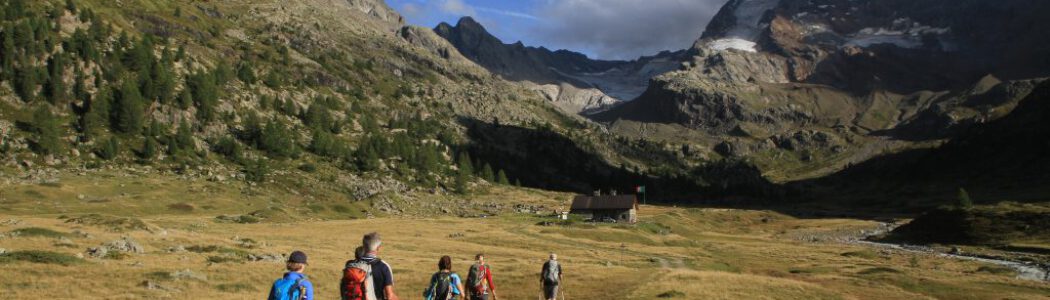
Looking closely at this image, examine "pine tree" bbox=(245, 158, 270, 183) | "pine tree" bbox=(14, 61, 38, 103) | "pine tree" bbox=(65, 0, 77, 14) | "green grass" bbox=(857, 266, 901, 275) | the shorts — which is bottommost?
"green grass" bbox=(857, 266, 901, 275)

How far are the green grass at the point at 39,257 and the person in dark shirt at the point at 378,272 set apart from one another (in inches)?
1235

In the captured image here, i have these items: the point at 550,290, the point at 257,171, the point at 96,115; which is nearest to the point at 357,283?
the point at 550,290

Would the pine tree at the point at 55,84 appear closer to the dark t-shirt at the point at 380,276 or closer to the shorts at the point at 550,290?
the shorts at the point at 550,290

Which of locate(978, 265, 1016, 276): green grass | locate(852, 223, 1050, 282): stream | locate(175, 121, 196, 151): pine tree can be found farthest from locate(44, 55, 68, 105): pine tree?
locate(978, 265, 1016, 276): green grass

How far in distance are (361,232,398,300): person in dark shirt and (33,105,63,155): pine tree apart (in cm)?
13459

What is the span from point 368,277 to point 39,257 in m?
32.6

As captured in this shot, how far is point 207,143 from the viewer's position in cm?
16025

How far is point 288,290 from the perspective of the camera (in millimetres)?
13914

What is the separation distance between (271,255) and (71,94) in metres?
129

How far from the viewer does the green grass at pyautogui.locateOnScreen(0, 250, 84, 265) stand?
37094mm

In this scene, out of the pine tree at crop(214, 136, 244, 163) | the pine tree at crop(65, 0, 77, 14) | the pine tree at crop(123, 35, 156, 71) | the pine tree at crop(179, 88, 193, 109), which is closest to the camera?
the pine tree at crop(214, 136, 244, 163)

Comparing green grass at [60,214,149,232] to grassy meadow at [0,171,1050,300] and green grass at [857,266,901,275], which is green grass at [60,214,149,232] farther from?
green grass at [857,266,901,275]

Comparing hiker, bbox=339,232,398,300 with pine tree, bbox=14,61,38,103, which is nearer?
hiker, bbox=339,232,398,300

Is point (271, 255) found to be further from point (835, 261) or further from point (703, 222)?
point (703, 222)
